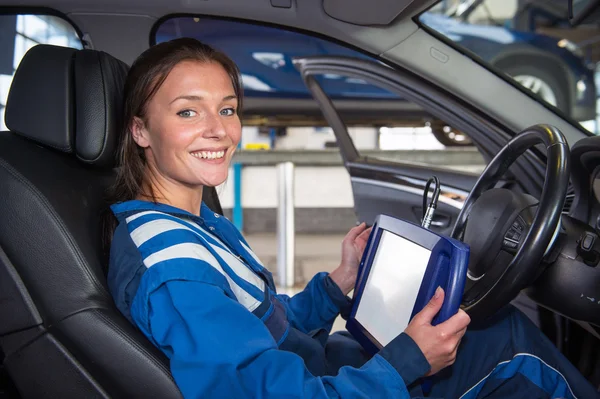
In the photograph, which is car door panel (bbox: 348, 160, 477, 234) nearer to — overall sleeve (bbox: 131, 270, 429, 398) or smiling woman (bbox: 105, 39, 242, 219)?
smiling woman (bbox: 105, 39, 242, 219)

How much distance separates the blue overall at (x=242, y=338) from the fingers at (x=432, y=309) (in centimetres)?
4

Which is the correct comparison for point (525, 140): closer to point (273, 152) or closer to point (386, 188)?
point (386, 188)

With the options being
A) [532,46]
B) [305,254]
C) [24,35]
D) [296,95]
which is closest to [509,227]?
[24,35]

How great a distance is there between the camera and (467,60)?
59.7 inches

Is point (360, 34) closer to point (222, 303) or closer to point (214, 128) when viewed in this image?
point (214, 128)

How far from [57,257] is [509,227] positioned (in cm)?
86

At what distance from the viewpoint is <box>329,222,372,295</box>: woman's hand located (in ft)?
4.53

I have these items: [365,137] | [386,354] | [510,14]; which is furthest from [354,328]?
[365,137]

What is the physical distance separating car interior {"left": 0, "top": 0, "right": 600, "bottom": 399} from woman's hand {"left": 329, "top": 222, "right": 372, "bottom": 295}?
235mm

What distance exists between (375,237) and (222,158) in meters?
0.37

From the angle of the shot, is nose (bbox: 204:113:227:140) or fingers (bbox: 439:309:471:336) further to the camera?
nose (bbox: 204:113:227:140)

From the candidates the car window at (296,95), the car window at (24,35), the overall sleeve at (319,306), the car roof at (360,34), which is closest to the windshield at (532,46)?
the car window at (296,95)

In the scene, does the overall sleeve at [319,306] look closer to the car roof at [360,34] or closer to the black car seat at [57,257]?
the black car seat at [57,257]

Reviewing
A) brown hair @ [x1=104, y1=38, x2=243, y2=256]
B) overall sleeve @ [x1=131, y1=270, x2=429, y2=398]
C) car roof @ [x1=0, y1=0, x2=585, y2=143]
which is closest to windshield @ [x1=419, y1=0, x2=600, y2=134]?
car roof @ [x1=0, y1=0, x2=585, y2=143]
